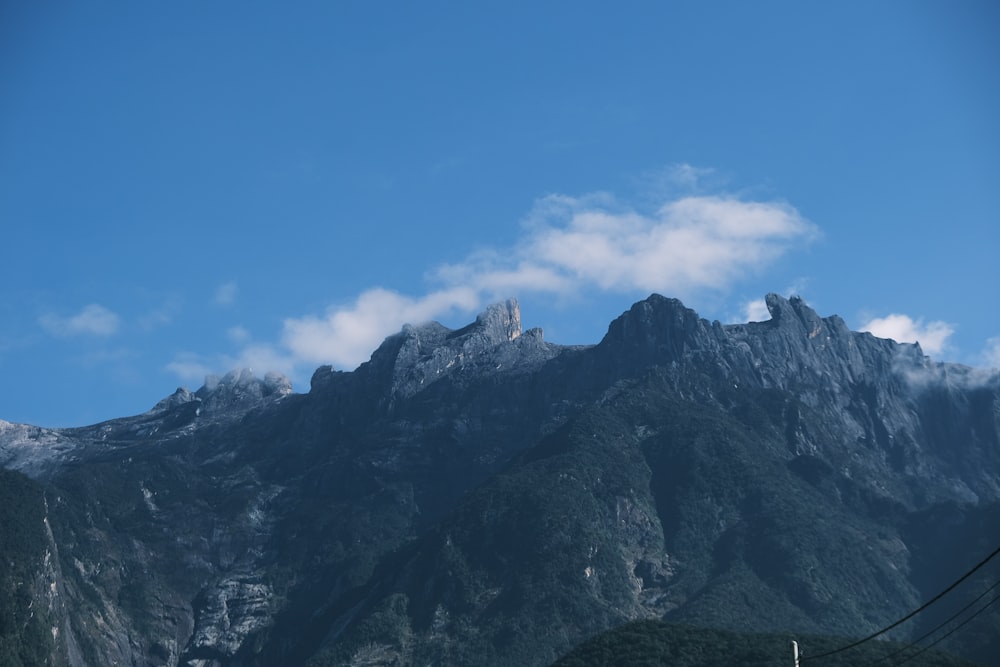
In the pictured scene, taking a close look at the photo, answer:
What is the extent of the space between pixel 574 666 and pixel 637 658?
919 cm

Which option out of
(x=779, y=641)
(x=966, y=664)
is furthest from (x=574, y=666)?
(x=966, y=664)

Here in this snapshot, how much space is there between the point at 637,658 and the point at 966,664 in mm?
44930

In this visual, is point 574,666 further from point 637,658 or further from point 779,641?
point 779,641

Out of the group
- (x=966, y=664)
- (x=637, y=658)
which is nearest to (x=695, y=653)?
(x=637, y=658)

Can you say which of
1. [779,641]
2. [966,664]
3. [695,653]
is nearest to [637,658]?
[695,653]

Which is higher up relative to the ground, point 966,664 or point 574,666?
point 574,666

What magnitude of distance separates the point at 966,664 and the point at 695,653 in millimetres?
36867

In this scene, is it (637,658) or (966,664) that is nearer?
(966,664)

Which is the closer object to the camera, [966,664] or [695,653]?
[966,664]

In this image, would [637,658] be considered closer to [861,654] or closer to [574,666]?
[574,666]

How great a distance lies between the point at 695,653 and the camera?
19775cm

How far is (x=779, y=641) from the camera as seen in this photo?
193m

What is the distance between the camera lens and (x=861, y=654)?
193750 mm

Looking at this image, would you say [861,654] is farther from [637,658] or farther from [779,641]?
[637,658]
